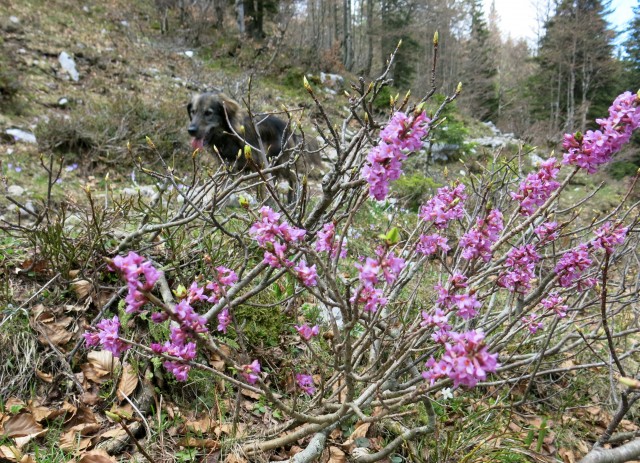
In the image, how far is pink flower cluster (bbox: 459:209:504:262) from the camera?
1754 mm

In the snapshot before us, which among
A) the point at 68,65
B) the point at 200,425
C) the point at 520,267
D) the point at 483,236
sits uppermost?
the point at 68,65

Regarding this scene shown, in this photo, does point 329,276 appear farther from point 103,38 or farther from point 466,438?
point 103,38

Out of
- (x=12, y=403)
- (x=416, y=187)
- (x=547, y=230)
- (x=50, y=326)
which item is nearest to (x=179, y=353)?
(x=12, y=403)

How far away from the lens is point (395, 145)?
3.98ft

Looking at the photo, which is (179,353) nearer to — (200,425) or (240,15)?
(200,425)

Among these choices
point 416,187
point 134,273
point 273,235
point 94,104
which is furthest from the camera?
point 94,104

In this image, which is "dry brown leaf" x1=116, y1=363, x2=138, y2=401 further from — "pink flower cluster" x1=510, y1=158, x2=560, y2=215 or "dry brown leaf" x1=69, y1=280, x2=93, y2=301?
"pink flower cluster" x1=510, y1=158, x2=560, y2=215

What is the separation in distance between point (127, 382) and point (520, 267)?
2.25m

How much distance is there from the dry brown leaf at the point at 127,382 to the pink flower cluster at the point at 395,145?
1837mm

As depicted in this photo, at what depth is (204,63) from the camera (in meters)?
14.5

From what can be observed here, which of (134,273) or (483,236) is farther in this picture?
(483,236)

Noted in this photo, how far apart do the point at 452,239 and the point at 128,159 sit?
5.83 metres

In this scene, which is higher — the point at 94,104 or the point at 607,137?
the point at 94,104

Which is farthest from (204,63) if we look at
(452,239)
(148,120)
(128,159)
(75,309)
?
(75,309)
